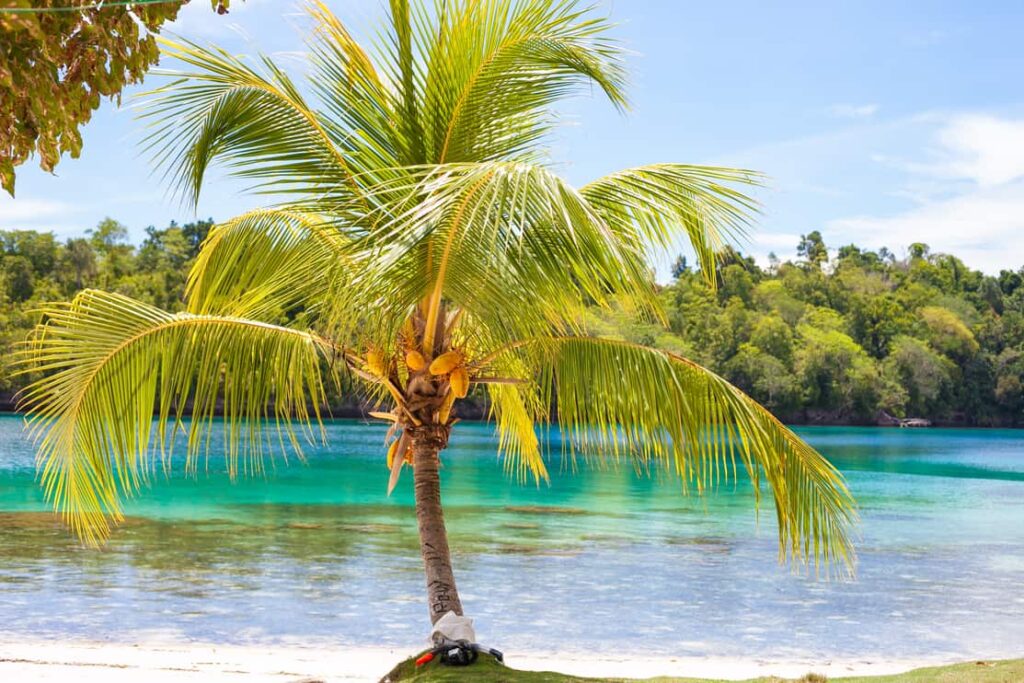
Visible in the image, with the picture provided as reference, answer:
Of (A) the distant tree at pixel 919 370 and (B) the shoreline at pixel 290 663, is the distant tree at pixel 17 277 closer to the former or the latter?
(B) the shoreline at pixel 290 663

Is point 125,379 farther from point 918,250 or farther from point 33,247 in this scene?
point 918,250

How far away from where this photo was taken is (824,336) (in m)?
69.1

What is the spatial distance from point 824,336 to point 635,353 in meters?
66.4

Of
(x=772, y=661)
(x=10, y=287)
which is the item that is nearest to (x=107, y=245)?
(x=10, y=287)

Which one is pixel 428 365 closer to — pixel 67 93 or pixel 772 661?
pixel 67 93

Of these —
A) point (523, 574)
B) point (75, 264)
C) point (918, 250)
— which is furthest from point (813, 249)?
point (523, 574)

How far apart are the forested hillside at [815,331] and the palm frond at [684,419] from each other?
5123cm

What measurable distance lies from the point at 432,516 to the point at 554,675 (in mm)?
1192

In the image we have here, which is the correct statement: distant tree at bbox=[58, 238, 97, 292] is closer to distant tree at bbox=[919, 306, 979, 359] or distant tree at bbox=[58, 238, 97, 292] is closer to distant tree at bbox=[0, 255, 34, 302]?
distant tree at bbox=[0, 255, 34, 302]

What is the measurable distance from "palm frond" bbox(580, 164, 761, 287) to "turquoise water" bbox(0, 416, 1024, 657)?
535cm

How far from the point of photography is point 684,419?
5695mm

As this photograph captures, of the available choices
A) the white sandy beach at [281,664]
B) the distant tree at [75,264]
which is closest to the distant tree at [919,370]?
the distant tree at [75,264]

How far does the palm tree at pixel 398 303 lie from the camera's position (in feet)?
17.8

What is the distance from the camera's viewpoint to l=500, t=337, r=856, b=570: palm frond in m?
5.62
